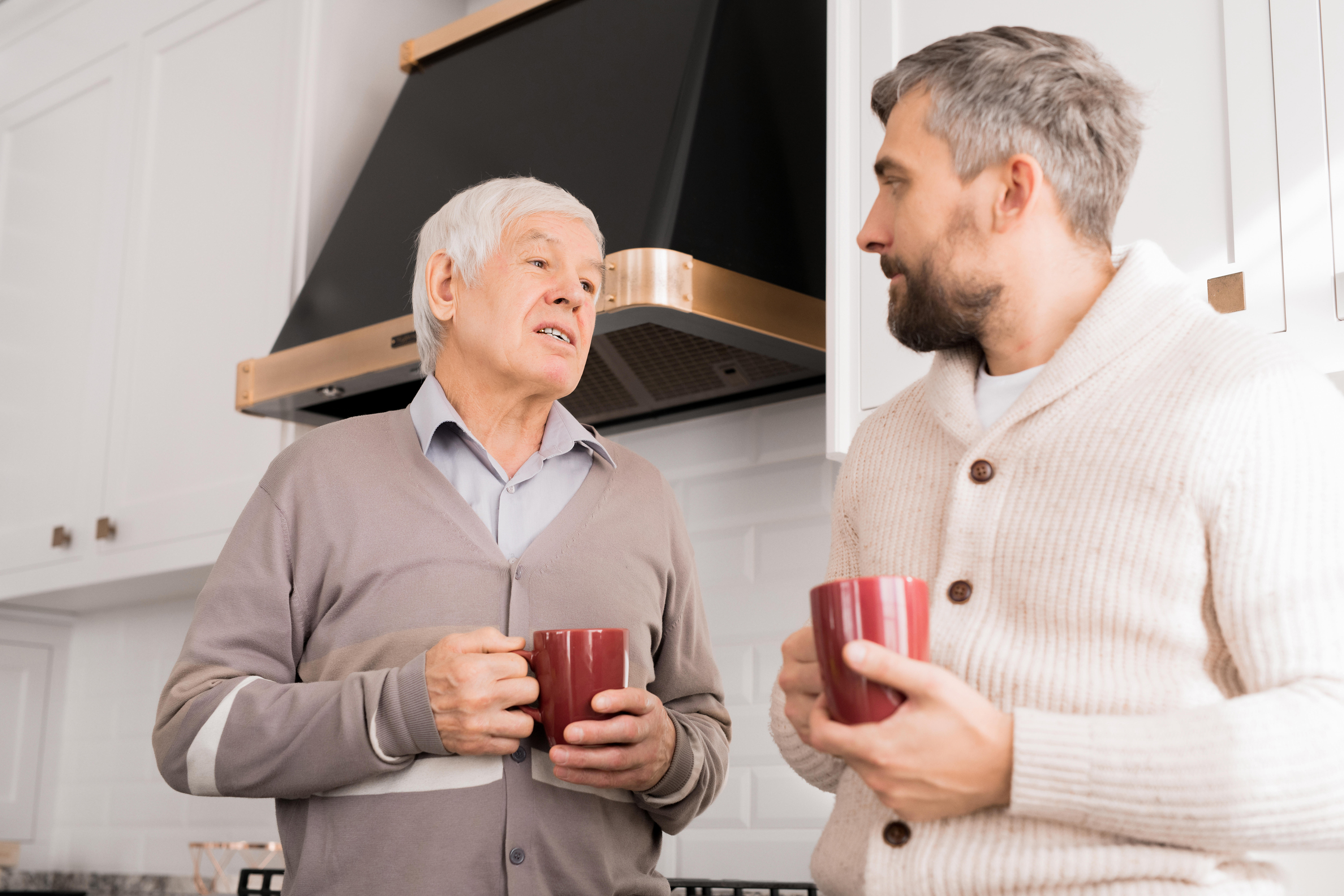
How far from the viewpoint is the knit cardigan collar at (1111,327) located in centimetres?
81

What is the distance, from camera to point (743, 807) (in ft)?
6.32

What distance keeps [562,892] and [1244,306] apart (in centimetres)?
88

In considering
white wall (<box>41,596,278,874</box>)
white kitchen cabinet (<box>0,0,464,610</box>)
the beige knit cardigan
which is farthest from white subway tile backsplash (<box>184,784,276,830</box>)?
the beige knit cardigan

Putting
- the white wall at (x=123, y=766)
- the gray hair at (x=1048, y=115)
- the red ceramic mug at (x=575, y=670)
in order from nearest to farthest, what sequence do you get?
the gray hair at (x=1048, y=115)
the red ceramic mug at (x=575, y=670)
the white wall at (x=123, y=766)

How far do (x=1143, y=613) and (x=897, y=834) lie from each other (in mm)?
204

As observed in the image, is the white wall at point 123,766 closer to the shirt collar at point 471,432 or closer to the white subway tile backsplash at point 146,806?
the white subway tile backsplash at point 146,806

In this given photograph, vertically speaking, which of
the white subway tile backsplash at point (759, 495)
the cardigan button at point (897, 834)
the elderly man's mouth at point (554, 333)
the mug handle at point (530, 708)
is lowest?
the cardigan button at point (897, 834)

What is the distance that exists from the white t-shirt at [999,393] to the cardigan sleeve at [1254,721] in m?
0.18

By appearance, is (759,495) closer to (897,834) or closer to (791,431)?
(791,431)

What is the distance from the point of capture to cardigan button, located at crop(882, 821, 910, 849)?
757 mm

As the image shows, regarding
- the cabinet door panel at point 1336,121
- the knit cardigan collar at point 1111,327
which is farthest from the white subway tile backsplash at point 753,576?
the knit cardigan collar at point 1111,327

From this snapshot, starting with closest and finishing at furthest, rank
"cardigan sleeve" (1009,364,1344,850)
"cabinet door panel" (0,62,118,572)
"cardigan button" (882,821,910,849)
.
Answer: "cardigan sleeve" (1009,364,1344,850) < "cardigan button" (882,821,910,849) < "cabinet door panel" (0,62,118,572)

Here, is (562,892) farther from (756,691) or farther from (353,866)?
(756,691)

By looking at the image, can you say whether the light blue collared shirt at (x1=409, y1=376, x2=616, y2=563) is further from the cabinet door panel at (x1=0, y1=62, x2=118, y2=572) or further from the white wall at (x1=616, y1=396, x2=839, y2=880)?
the cabinet door panel at (x1=0, y1=62, x2=118, y2=572)
